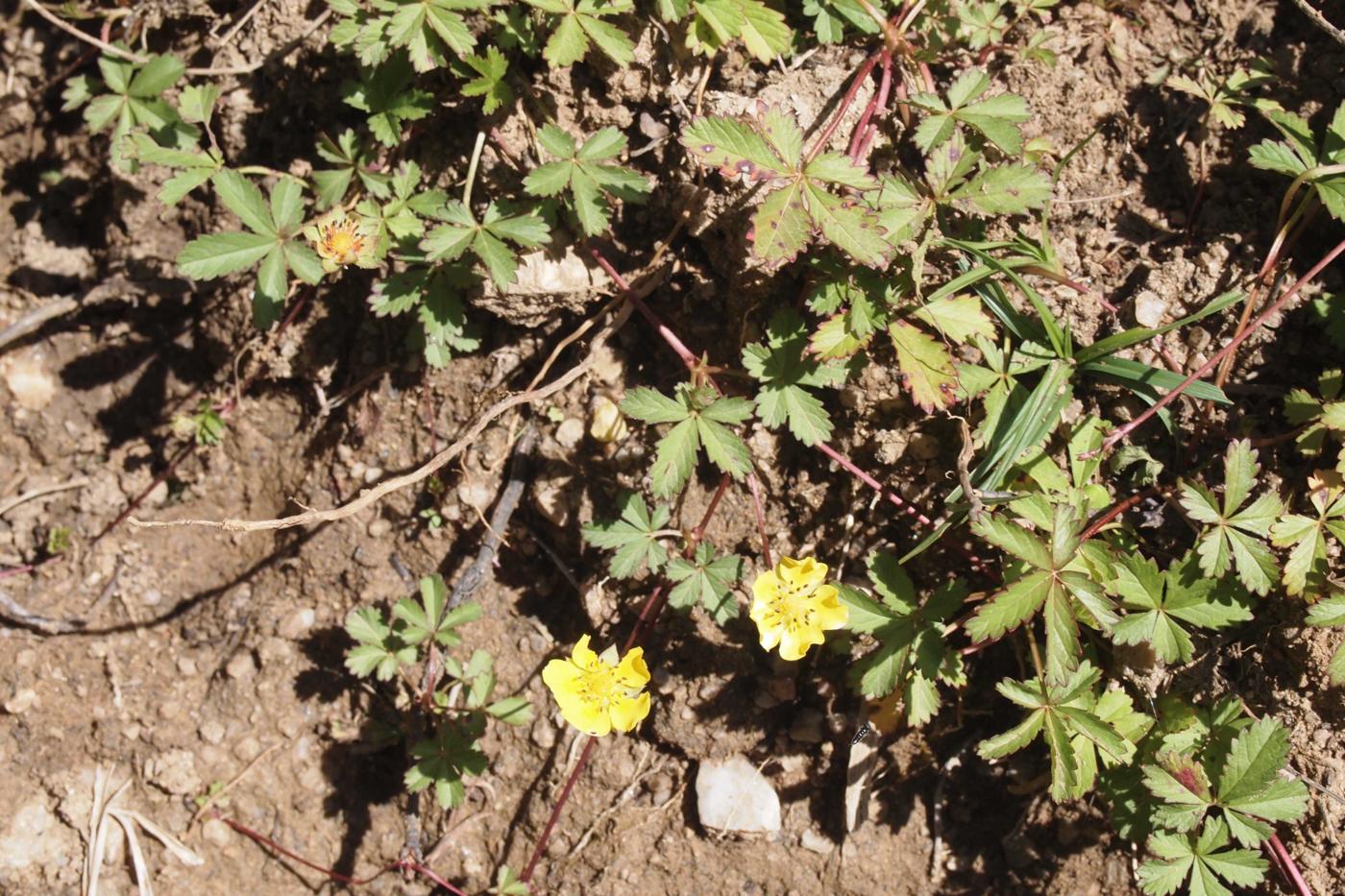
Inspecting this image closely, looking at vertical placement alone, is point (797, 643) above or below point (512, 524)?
above

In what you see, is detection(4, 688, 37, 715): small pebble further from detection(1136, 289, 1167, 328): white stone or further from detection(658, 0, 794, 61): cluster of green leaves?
detection(1136, 289, 1167, 328): white stone

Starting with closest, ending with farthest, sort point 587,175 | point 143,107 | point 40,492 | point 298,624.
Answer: point 587,175
point 143,107
point 298,624
point 40,492

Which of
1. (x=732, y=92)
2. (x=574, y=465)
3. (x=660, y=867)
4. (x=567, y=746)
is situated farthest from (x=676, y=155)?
(x=660, y=867)

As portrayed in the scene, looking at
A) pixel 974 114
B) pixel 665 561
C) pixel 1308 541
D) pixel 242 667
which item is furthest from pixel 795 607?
pixel 242 667

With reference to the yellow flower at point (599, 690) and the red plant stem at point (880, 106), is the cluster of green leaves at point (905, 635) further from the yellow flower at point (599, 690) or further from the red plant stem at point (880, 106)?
the red plant stem at point (880, 106)

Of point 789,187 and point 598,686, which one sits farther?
point 598,686

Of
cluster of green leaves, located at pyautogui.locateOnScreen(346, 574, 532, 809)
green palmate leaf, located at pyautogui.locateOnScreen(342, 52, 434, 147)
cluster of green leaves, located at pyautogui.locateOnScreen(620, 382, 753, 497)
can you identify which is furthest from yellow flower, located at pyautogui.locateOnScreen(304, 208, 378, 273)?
cluster of green leaves, located at pyautogui.locateOnScreen(346, 574, 532, 809)

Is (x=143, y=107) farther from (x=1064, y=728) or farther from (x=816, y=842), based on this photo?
(x=1064, y=728)
